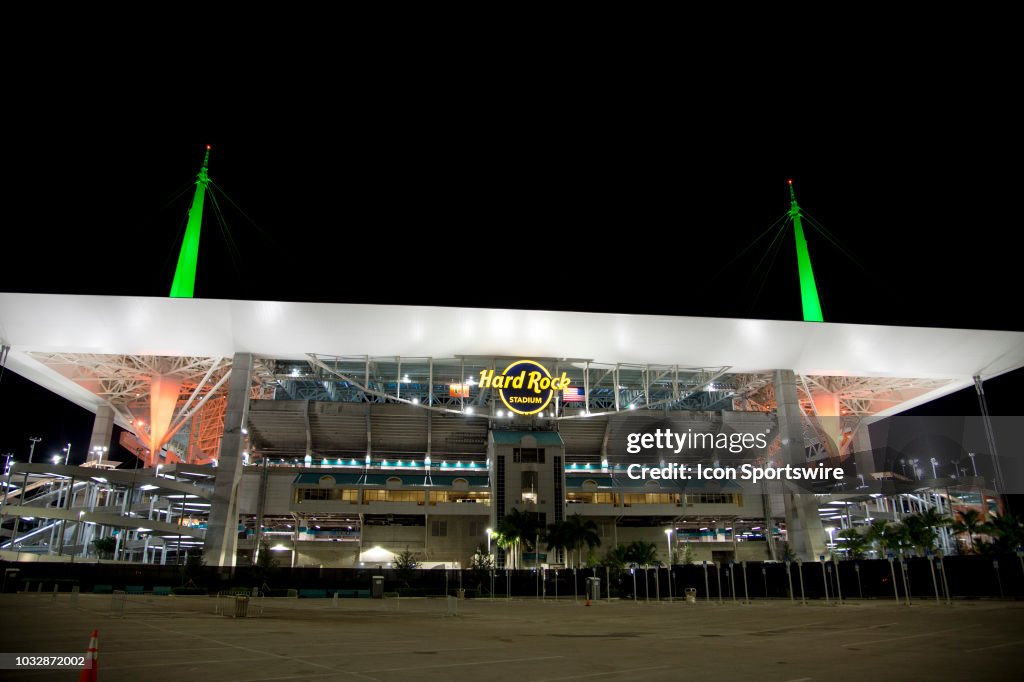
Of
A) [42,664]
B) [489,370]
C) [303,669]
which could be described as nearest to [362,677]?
[303,669]

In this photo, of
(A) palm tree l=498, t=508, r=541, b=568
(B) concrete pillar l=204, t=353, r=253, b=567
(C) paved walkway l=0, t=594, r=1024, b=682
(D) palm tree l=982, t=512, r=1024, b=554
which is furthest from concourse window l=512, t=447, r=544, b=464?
(C) paved walkway l=0, t=594, r=1024, b=682

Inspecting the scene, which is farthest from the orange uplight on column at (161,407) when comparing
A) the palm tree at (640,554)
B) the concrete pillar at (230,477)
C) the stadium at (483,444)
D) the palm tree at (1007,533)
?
the palm tree at (1007,533)

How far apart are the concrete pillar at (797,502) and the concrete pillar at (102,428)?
7209 centimetres

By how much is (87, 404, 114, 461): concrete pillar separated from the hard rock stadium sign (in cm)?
4704

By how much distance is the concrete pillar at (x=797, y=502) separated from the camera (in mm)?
57669

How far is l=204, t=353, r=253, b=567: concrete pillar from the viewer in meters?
53.2

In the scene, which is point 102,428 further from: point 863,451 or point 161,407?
point 863,451

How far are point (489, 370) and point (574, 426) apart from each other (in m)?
18.6

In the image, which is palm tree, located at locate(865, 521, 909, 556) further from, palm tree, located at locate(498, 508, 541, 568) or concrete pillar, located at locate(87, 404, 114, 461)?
concrete pillar, located at locate(87, 404, 114, 461)

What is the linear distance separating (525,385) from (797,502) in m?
27.0

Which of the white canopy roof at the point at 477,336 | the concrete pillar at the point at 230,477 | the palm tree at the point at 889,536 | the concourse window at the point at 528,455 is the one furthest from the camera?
the concourse window at the point at 528,455

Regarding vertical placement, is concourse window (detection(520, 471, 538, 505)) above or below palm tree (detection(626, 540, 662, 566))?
above

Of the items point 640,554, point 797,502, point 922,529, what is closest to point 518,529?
point 640,554

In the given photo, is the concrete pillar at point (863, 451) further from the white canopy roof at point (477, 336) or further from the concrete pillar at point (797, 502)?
the white canopy roof at point (477, 336)
